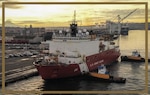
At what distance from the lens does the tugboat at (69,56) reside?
6.04 m

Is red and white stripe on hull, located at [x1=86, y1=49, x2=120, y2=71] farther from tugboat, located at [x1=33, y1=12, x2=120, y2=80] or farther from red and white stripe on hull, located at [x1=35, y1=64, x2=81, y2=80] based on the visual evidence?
red and white stripe on hull, located at [x1=35, y1=64, x2=81, y2=80]

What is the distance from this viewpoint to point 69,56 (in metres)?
6.45

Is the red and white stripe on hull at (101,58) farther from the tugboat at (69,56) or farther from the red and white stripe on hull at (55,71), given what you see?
the red and white stripe on hull at (55,71)

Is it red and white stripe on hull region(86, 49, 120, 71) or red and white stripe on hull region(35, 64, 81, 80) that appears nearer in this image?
red and white stripe on hull region(35, 64, 81, 80)

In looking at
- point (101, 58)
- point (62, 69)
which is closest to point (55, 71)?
point (62, 69)

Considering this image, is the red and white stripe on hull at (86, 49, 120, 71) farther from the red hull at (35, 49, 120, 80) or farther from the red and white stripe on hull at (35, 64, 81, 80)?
the red and white stripe on hull at (35, 64, 81, 80)

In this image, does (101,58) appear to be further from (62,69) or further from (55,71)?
(55,71)

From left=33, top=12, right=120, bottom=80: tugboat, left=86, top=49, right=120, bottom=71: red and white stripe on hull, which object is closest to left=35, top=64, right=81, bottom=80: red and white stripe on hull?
left=33, top=12, right=120, bottom=80: tugboat

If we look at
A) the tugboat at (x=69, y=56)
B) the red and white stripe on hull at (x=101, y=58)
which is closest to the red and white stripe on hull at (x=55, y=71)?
the tugboat at (x=69, y=56)

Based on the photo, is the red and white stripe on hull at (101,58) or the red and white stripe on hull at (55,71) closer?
the red and white stripe on hull at (55,71)

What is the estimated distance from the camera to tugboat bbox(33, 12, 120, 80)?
19.8 ft

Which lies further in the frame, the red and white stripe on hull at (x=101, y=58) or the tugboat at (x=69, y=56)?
the red and white stripe on hull at (x=101, y=58)

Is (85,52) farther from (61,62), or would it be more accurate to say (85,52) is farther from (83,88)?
(83,88)

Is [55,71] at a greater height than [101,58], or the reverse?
[101,58]
